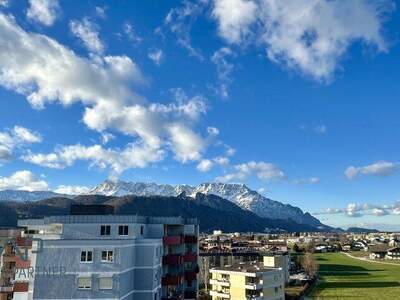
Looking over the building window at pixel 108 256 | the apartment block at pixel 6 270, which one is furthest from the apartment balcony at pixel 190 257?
the apartment block at pixel 6 270

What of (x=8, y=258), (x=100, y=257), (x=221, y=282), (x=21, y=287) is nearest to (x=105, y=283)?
(x=100, y=257)

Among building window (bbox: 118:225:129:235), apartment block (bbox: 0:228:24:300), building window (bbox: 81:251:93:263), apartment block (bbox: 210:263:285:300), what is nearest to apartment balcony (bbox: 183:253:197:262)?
building window (bbox: 118:225:129:235)

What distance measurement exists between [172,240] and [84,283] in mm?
17093

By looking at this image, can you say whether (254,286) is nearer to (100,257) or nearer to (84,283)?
(100,257)

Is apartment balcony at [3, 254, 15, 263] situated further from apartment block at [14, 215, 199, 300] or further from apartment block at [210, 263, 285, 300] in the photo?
apartment block at [210, 263, 285, 300]

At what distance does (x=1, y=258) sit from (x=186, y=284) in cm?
2721

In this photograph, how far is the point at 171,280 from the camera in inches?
2426

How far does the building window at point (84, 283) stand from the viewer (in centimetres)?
Answer: 4744

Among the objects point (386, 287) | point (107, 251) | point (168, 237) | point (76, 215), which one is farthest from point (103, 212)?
point (386, 287)

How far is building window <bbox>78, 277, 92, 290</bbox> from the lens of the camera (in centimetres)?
4744

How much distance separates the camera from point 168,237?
6203 centimetres

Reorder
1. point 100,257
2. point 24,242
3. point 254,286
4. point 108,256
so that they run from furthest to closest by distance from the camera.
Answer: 1. point 254,286
2. point 24,242
3. point 108,256
4. point 100,257

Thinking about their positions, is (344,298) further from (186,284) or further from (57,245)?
(57,245)

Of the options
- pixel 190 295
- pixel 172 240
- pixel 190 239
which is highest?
pixel 190 239
